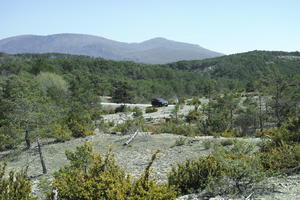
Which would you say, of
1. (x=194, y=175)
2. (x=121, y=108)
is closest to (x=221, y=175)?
(x=194, y=175)

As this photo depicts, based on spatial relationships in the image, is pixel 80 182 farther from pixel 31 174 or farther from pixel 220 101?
pixel 220 101

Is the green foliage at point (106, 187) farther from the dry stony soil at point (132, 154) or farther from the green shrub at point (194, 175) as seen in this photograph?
the dry stony soil at point (132, 154)

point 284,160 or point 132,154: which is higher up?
point 284,160

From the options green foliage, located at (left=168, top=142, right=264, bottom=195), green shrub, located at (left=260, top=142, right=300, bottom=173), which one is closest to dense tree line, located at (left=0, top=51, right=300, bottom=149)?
green foliage, located at (left=168, top=142, right=264, bottom=195)

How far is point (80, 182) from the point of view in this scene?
5691mm

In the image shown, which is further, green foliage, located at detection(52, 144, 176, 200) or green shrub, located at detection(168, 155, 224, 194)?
green shrub, located at detection(168, 155, 224, 194)

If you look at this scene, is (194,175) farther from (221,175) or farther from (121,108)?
(121,108)

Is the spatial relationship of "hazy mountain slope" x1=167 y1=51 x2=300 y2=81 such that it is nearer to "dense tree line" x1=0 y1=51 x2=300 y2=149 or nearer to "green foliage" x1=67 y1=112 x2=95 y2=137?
"dense tree line" x1=0 y1=51 x2=300 y2=149

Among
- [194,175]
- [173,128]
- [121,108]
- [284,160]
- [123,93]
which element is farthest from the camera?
[123,93]

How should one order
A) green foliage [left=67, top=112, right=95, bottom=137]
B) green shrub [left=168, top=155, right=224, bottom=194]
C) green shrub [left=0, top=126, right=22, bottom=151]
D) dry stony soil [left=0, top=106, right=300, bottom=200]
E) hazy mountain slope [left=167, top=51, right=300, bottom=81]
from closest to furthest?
green shrub [left=168, top=155, right=224, bottom=194] → dry stony soil [left=0, top=106, right=300, bottom=200] → green shrub [left=0, top=126, right=22, bottom=151] → green foliage [left=67, top=112, right=95, bottom=137] → hazy mountain slope [left=167, top=51, right=300, bottom=81]

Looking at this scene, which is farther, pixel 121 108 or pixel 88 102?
pixel 121 108

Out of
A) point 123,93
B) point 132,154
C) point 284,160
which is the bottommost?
point 123,93

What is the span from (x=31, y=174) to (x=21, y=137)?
1.66 m

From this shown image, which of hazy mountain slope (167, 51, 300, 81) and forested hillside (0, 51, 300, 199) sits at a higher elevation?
hazy mountain slope (167, 51, 300, 81)
